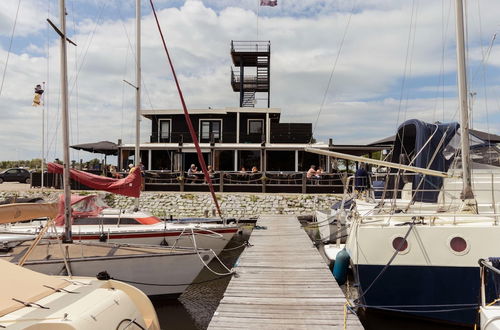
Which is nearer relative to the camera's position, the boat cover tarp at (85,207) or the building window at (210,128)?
the boat cover tarp at (85,207)

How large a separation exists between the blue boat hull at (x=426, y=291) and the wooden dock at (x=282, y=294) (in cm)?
72

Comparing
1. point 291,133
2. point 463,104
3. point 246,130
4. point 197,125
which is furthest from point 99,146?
point 463,104

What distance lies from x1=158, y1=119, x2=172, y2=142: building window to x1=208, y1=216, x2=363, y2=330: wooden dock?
1960 centimetres

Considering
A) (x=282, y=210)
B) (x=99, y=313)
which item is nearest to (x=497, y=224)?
(x=99, y=313)

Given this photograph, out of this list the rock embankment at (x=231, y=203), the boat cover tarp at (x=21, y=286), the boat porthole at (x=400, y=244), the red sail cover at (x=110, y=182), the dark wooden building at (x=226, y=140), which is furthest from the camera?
the dark wooden building at (x=226, y=140)

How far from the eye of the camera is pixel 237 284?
802 cm

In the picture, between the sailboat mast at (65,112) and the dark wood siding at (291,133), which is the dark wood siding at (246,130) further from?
the sailboat mast at (65,112)

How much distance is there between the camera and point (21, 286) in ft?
15.0

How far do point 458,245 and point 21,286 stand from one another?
267 inches

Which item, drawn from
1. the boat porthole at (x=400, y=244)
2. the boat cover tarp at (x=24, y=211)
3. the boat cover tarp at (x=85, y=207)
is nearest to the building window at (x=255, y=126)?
the boat cover tarp at (x=85, y=207)

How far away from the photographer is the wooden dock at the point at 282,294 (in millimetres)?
6164

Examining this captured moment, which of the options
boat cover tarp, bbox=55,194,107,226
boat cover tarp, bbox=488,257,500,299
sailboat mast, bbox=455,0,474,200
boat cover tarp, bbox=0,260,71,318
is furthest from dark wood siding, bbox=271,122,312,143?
boat cover tarp, bbox=0,260,71,318

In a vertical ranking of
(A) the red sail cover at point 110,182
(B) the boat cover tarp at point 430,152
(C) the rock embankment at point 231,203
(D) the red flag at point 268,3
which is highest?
(D) the red flag at point 268,3

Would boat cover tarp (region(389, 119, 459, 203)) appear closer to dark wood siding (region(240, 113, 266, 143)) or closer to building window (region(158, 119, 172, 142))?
dark wood siding (region(240, 113, 266, 143))
